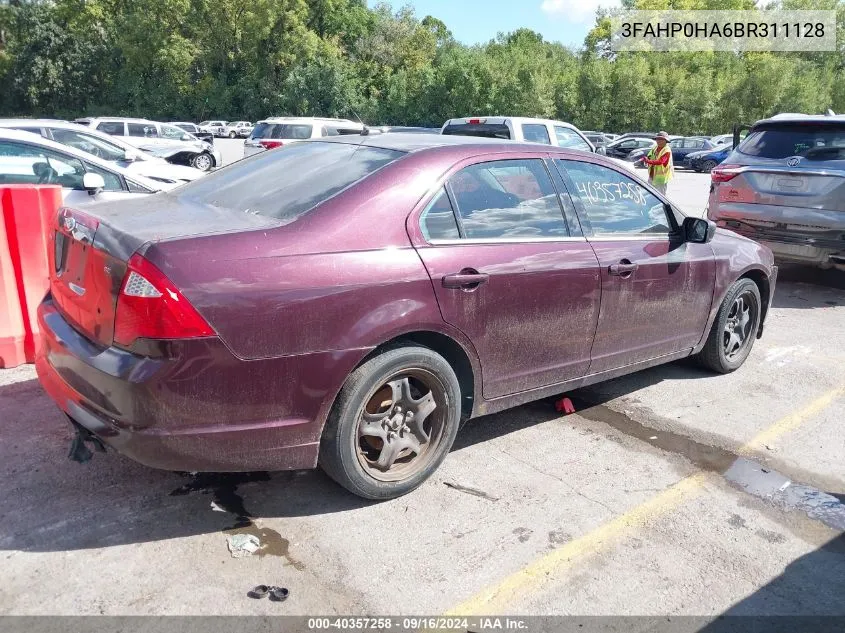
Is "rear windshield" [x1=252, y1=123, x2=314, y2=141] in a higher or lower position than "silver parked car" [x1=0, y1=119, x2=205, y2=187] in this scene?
higher

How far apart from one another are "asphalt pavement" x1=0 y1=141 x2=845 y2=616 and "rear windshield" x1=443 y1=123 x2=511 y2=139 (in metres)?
7.87

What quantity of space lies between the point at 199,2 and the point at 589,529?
55.6 meters

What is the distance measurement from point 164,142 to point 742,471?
933 inches

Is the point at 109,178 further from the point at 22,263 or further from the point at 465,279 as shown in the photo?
the point at 465,279

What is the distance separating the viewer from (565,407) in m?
4.58

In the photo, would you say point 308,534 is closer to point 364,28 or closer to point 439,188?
point 439,188

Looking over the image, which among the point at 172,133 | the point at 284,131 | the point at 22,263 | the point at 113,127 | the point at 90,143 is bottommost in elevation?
the point at 22,263

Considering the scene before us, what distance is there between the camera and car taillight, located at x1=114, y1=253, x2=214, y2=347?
2.67 m

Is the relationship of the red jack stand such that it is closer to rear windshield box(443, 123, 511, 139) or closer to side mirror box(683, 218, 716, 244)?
side mirror box(683, 218, 716, 244)

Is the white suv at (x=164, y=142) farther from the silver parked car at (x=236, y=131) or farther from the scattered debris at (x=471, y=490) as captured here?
the scattered debris at (x=471, y=490)

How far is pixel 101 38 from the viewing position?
57.8 meters

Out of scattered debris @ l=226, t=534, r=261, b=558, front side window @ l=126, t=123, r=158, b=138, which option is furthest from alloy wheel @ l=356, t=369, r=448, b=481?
front side window @ l=126, t=123, r=158, b=138

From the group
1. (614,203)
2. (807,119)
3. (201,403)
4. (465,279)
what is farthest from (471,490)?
(807,119)

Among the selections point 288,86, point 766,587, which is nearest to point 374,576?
point 766,587
